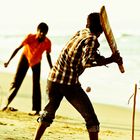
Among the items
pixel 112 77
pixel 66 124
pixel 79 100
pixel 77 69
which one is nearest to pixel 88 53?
pixel 77 69

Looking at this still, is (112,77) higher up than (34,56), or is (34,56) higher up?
(112,77)

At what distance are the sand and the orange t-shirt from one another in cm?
99

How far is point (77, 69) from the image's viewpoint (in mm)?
5578

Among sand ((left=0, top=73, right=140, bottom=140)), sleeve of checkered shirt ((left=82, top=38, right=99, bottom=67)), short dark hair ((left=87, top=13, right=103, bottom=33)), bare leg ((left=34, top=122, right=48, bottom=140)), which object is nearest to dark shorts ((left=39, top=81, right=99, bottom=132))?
bare leg ((left=34, top=122, right=48, bottom=140))

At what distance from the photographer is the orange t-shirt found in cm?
948

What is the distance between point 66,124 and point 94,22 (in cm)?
375

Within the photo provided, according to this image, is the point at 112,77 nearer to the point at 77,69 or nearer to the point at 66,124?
the point at 66,124

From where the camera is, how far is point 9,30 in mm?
39625

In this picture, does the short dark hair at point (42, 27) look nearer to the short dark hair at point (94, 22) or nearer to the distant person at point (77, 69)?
the distant person at point (77, 69)

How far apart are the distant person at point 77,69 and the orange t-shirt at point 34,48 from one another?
12.2ft

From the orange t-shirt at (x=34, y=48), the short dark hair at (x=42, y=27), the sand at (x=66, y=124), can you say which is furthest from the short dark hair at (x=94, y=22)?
the orange t-shirt at (x=34, y=48)

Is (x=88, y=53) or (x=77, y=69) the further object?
(x=77, y=69)

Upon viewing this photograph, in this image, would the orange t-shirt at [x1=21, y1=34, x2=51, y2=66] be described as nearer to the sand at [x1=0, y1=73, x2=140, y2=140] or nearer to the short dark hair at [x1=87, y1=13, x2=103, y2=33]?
the sand at [x1=0, y1=73, x2=140, y2=140]

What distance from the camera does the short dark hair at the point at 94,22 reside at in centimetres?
548
